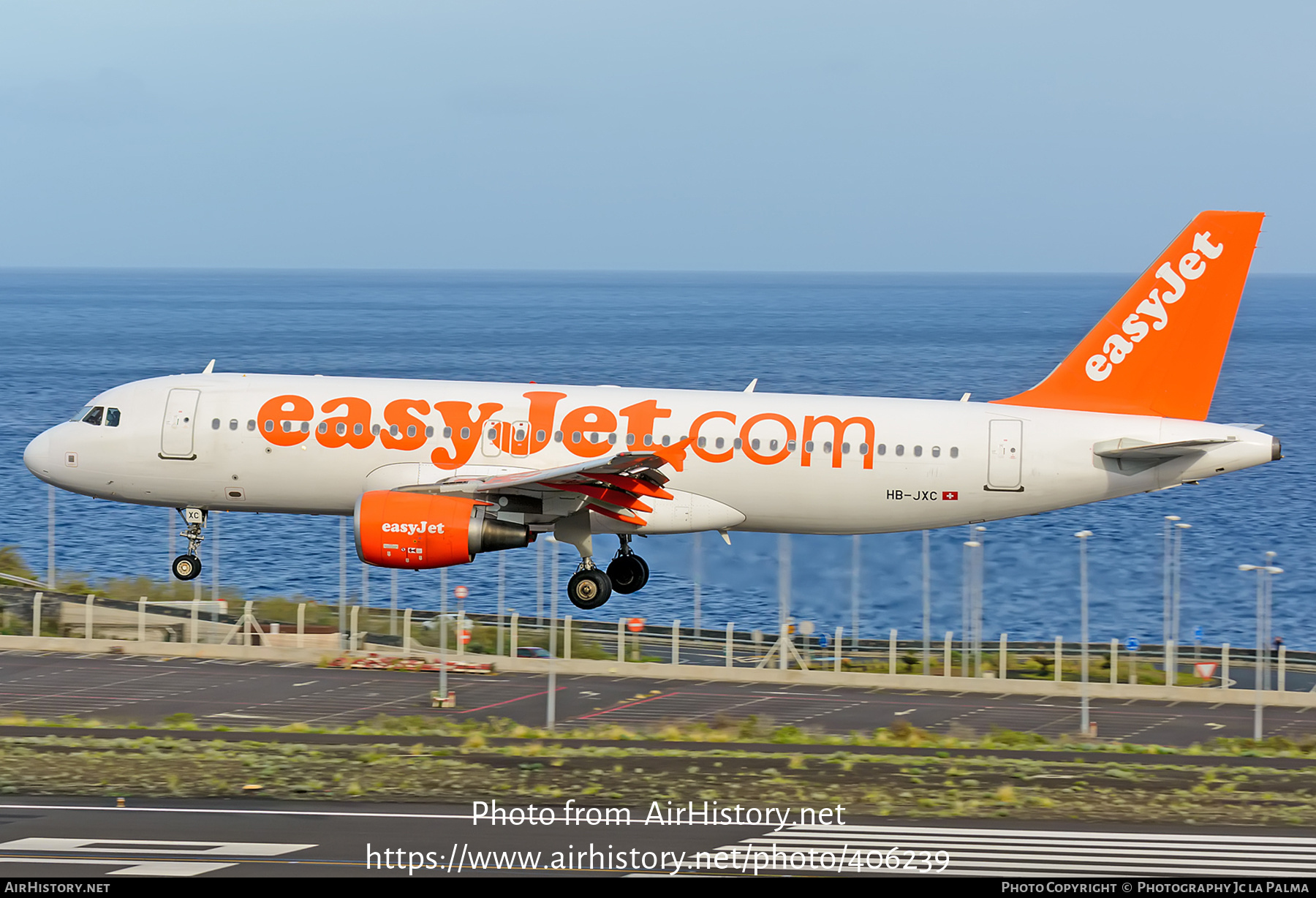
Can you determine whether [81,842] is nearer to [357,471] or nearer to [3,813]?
[3,813]

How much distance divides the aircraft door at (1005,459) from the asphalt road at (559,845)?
512 inches

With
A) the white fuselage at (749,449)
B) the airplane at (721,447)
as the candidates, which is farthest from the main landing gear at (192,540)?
the white fuselage at (749,449)

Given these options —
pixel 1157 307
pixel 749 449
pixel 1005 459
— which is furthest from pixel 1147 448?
pixel 749 449

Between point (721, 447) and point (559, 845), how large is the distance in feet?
52.0

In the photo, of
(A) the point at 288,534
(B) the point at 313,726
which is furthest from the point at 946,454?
(A) the point at 288,534

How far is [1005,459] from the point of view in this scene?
131 ft

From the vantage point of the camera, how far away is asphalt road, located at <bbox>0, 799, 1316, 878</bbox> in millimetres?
24156

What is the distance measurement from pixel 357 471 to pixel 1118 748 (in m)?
22.0

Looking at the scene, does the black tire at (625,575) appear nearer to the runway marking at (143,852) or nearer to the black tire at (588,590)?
the black tire at (588,590)

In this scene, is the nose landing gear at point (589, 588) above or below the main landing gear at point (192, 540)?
below

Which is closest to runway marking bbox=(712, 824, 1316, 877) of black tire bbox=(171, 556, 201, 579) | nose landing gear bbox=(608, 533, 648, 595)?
nose landing gear bbox=(608, 533, 648, 595)

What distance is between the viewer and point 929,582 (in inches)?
3361

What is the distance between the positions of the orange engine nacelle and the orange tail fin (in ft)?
49.3

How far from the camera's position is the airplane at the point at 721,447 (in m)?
39.2
